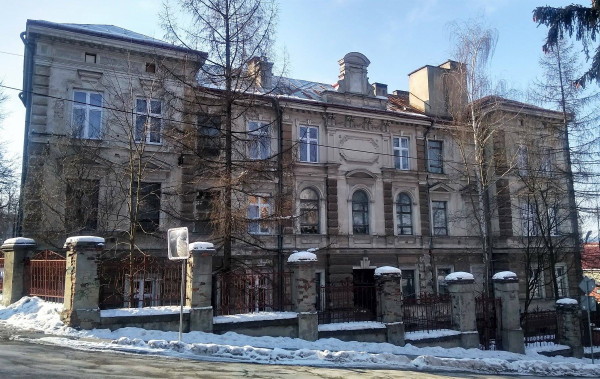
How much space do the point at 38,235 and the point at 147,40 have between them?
351 inches

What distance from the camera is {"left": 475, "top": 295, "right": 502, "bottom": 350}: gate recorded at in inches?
608

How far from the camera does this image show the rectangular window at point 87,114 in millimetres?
18281

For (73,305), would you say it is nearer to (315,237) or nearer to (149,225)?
(149,225)

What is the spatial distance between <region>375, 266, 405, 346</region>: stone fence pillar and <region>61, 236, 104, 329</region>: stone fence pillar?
742 cm

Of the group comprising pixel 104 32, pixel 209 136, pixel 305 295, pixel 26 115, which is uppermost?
pixel 104 32

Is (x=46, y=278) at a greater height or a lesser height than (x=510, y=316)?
greater

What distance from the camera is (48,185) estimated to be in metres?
16.5

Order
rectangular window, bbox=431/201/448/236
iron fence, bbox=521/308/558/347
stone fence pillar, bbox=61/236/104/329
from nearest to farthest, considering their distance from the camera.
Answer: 1. stone fence pillar, bbox=61/236/104/329
2. iron fence, bbox=521/308/558/347
3. rectangular window, bbox=431/201/448/236

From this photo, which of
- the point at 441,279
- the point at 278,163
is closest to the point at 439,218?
the point at 441,279

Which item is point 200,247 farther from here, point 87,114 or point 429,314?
point 87,114

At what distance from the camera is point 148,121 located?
50.9 feet

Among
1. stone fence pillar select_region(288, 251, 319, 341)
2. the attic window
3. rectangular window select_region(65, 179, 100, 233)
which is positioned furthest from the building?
stone fence pillar select_region(288, 251, 319, 341)

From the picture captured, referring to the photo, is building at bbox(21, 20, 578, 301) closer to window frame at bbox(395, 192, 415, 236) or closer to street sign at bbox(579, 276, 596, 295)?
window frame at bbox(395, 192, 415, 236)

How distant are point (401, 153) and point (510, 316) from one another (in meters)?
12.4
